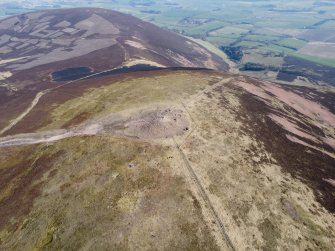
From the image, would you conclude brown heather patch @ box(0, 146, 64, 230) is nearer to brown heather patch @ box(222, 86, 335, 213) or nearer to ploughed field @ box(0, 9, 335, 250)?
ploughed field @ box(0, 9, 335, 250)

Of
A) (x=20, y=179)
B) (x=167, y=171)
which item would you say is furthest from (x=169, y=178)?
(x=20, y=179)

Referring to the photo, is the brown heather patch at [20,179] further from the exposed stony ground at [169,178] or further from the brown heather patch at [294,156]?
the brown heather patch at [294,156]

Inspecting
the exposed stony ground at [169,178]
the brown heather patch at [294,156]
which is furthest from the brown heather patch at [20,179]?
the brown heather patch at [294,156]

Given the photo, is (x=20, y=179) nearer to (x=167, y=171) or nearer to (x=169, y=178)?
(x=167, y=171)

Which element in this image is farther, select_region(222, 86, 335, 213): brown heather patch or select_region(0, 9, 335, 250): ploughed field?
select_region(222, 86, 335, 213): brown heather patch

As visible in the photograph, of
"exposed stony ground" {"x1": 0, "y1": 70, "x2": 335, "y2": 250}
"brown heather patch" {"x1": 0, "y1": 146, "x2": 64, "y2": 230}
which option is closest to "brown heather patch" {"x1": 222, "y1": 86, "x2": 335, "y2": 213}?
"exposed stony ground" {"x1": 0, "y1": 70, "x2": 335, "y2": 250}
